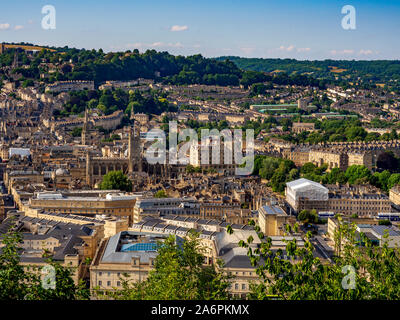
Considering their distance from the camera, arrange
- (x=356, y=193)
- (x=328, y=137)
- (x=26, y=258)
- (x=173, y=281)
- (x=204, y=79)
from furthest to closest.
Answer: (x=204, y=79), (x=328, y=137), (x=356, y=193), (x=26, y=258), (x=173, y=281)

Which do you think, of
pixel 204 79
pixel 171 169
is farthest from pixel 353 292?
pixel 204 79

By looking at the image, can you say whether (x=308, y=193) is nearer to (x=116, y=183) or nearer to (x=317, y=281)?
(x=116, y=183)

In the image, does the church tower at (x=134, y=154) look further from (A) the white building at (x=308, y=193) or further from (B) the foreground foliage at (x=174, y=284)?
(B) the foreground foliage at (x=174, y=284)

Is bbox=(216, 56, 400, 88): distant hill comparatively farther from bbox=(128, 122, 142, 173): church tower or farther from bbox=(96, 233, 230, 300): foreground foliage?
bbox=(96, 233, 230, 300): foreground foliage

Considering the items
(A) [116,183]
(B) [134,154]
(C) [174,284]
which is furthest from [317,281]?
(B) [134,154]

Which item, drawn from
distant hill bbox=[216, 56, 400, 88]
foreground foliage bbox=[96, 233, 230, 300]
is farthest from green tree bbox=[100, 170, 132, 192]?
distant hill bbox=[216, 56, 400, 88]

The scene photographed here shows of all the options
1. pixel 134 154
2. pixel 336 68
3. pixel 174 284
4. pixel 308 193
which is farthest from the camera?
pixel 336 68

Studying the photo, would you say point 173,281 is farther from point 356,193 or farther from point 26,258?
point 356,193
